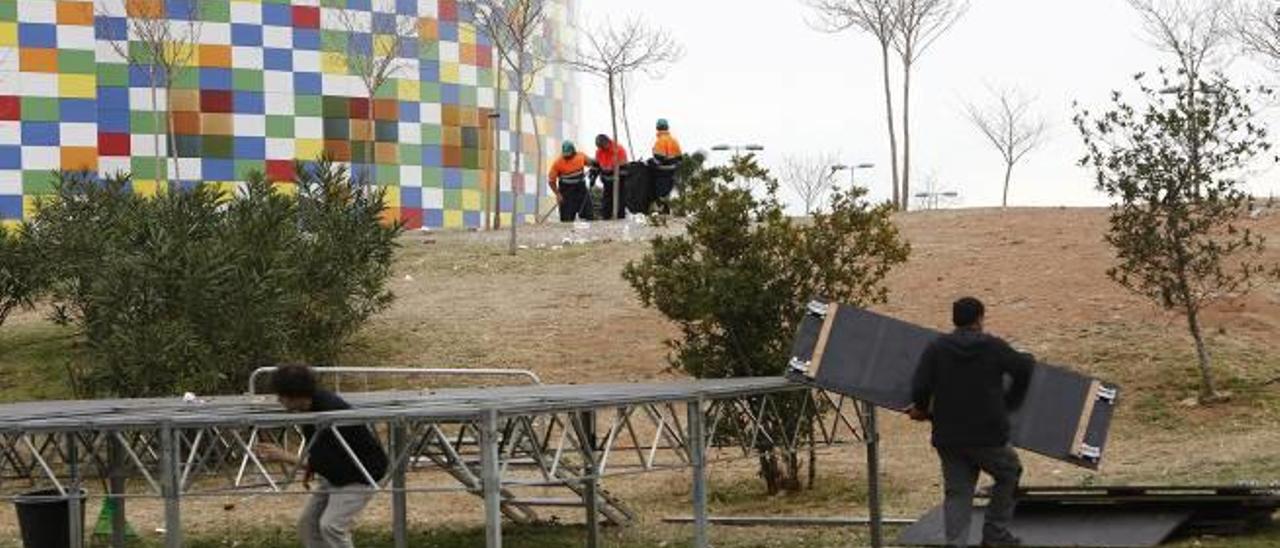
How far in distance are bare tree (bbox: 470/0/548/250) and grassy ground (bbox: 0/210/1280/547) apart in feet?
11.3

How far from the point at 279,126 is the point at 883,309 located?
47.2 feet

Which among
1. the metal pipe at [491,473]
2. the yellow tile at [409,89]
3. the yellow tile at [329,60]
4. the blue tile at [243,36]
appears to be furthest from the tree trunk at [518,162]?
the metal pipe at [491,473]

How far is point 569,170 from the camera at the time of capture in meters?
37.1

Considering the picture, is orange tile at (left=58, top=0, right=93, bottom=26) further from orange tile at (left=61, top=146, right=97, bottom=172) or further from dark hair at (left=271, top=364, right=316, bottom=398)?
dark hair at (left=271, top=364, right=316, bottom=398)

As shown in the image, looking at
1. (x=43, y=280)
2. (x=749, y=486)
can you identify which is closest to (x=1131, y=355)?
(x=749, y=486)

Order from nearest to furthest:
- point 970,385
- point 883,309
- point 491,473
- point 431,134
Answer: point 491,473
point 970,385
point 883,309
point 431,134

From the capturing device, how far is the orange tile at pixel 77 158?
35531 mm

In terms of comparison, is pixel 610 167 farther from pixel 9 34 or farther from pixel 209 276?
pixel 209 276

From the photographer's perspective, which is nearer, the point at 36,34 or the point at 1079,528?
the point at 1079,528

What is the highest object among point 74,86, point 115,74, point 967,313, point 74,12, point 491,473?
point 74,12

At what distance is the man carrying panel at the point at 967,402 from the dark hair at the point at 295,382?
362cm

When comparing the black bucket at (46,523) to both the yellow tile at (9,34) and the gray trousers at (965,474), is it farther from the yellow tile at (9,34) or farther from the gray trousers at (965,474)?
the yellow tile at (9,34)

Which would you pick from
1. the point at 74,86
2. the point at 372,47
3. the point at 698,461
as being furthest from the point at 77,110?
the point at 698,461

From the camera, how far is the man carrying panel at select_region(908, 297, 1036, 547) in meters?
12.0
